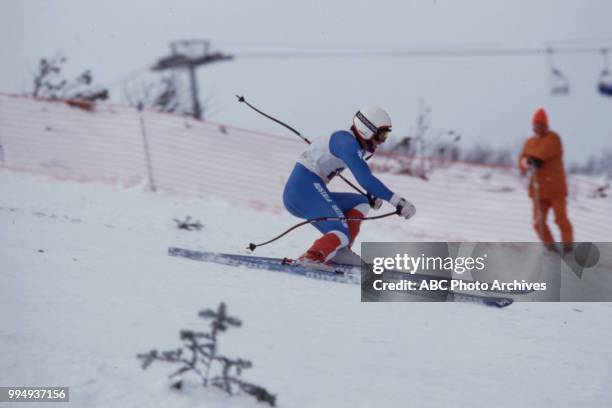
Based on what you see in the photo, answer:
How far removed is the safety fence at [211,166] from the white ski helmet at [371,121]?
11.6 ft

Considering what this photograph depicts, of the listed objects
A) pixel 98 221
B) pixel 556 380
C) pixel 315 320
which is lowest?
pixel 556 380

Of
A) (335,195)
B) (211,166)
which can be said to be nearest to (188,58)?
(211,166)

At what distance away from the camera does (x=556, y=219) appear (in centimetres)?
669

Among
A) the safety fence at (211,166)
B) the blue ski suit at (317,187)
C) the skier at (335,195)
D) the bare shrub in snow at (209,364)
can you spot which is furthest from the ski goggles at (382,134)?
the safety fence at (211,166)

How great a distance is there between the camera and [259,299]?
364 cm

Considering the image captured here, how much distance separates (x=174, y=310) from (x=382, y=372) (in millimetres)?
1026

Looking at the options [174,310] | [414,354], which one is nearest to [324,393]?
[414,354]

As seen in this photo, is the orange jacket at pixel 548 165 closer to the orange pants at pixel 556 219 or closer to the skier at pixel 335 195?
the orange pants at pixel 556 219

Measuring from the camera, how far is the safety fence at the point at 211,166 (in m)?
8.92

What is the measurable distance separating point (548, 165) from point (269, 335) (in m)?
4.82

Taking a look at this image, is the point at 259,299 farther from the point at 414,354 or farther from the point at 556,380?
the point at 556,380

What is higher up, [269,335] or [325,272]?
[325,272]

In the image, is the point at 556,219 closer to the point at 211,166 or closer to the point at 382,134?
the point at 382,134

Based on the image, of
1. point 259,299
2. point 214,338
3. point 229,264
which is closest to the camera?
point 214,338
